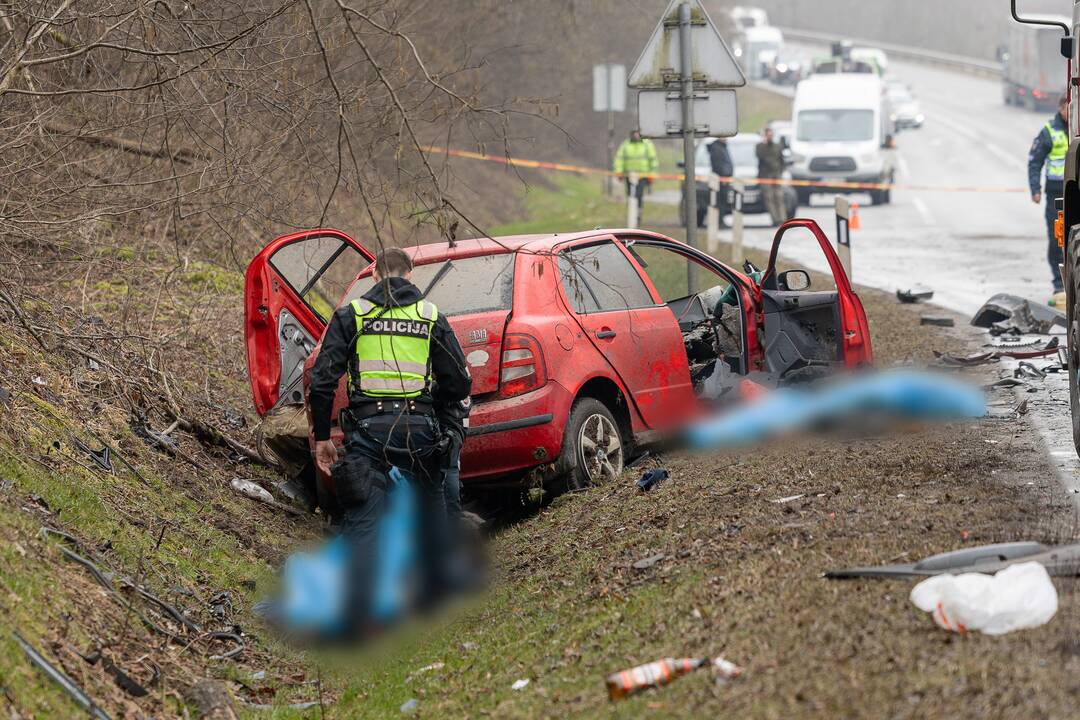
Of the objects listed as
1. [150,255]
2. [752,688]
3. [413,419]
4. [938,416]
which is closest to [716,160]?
[150,255]

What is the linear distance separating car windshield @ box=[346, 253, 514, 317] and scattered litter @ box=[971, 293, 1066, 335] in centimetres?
699

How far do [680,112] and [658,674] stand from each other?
8.43 metres

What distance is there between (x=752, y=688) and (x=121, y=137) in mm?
8032

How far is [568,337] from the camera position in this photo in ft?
26.3

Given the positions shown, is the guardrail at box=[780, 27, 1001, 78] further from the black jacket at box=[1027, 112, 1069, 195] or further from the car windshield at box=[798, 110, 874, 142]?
the black jacket at box=[1027, 112, 1069, 195]

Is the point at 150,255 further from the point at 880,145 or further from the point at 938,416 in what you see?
the point at 880,145

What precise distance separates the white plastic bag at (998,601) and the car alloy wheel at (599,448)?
3577 millimetres

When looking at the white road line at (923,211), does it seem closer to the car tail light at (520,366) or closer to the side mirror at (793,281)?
the side mirror at (793,281)

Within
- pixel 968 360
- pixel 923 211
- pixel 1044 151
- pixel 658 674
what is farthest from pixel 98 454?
pixel 923 211

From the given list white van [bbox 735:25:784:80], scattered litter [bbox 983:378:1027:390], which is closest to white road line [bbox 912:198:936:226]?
scattered litter [bbox 983:378:1027:390]

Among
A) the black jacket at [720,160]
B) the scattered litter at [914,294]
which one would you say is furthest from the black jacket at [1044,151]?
the black jacket at [720,160]

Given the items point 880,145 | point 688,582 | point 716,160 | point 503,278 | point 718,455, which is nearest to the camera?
point 688,582

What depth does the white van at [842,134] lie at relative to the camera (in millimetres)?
34188

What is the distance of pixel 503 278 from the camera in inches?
320
